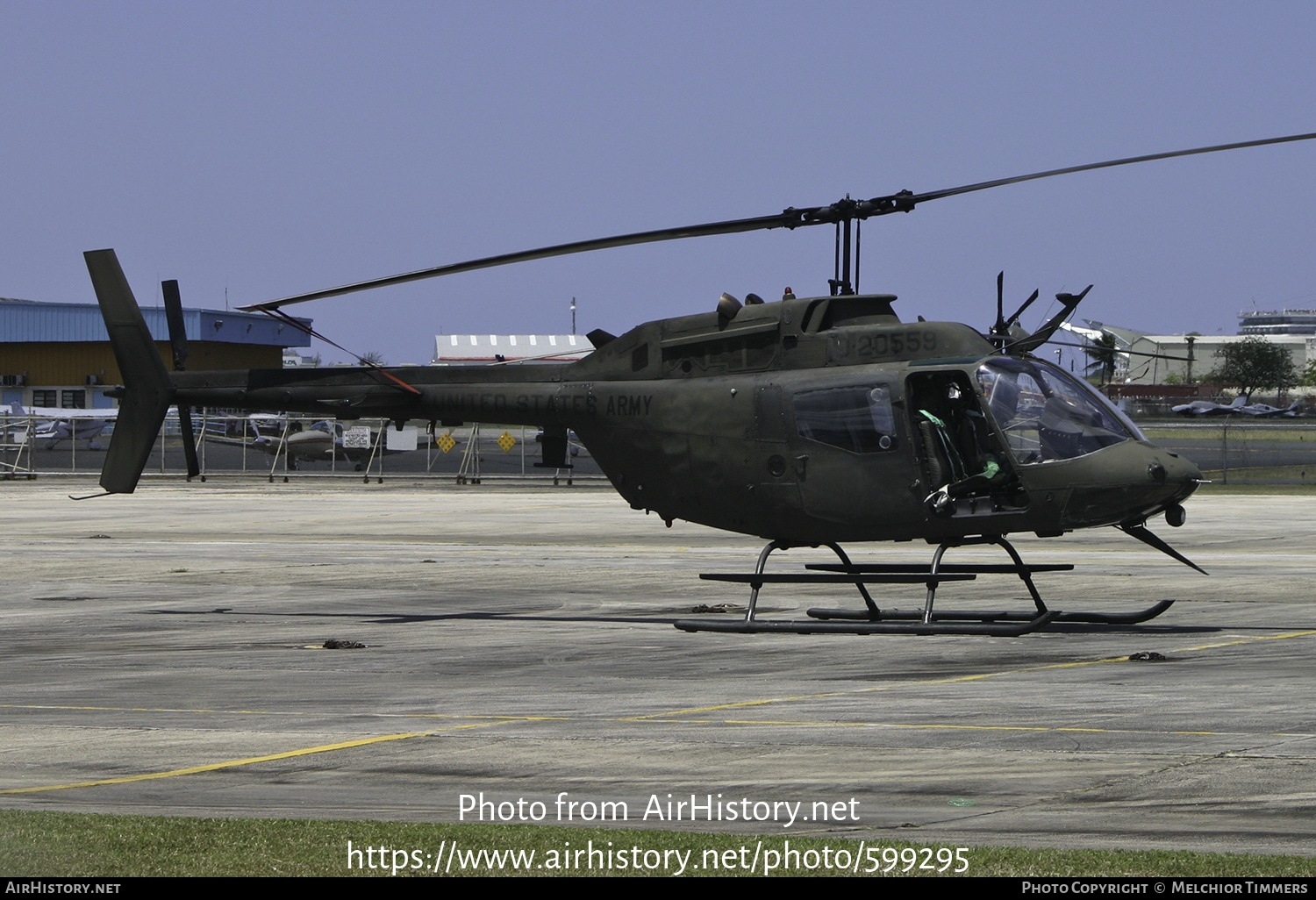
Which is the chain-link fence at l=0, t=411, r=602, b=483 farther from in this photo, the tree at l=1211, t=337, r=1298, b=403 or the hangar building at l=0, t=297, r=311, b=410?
the tree at l=1211, t=337, r=1298, b=403

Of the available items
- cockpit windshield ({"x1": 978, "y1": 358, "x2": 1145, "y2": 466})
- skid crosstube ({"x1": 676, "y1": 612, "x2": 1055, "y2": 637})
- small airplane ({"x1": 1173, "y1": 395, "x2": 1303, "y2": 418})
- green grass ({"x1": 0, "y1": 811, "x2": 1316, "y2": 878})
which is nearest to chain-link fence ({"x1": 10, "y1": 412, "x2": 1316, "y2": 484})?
skid crosstube ({"x1": 676, "y1": 612, "x2": 1055, "y2": 637})

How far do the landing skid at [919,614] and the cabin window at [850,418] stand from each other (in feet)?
4.15

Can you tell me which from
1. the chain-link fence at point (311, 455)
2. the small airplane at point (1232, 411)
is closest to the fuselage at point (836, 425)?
the chain-link fence at point (311, 455)

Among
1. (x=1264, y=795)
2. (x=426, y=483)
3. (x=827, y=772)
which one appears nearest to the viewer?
(x=1264, y=795)

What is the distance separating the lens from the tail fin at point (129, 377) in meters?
19.0

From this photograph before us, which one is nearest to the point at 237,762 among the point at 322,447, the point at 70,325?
the point at 322,447

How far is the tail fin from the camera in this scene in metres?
19.0

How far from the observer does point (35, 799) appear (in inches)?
309

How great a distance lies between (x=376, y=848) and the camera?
21.6 ft

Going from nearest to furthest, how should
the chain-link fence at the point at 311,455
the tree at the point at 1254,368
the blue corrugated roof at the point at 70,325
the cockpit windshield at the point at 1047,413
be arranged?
the cockpit windshield at the point at 1047,413
the chain-link fence at the point at 311,455
the blue corrugated roof at the point at 70,325
the tree at the point at 1254,368

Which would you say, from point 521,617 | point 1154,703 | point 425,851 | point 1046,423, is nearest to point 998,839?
point 425,851

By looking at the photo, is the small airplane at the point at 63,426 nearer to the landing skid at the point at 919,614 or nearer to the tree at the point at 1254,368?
the landing skid at the point at 919,614
